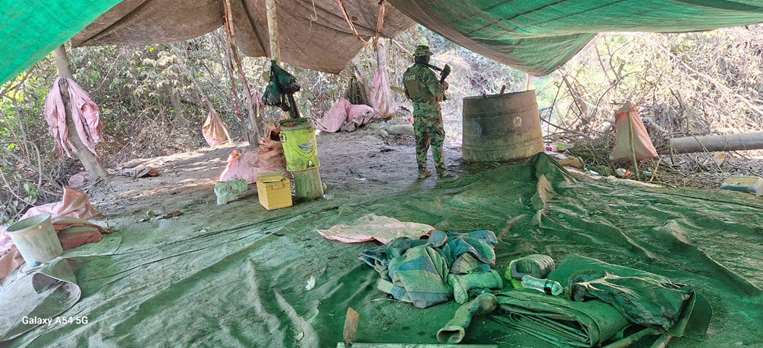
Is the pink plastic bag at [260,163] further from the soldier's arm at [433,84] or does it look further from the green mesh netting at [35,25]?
the green mesh netting at [35,25]

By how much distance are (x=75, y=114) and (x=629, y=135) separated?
6.84 m

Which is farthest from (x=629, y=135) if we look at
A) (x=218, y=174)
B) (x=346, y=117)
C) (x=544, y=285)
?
(x=346, y=117)

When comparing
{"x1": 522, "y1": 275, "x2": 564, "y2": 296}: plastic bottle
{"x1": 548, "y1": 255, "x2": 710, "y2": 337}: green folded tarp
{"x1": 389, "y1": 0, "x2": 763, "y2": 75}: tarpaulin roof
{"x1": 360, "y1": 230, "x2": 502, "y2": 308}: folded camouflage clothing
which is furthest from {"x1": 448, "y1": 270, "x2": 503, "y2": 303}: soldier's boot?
{"x1": 389, "y1": 0, "x2": 763, "y2": 75}: tarpaulin roof

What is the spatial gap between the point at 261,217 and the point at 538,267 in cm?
262

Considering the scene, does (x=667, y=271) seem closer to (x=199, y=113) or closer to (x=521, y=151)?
(x=521, y=151)

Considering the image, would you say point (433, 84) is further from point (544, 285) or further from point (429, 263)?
point (544, 285)

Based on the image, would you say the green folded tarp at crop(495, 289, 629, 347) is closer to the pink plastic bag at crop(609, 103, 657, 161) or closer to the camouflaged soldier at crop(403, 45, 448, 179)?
the camouflaged soldier at crop(403, 45, 448, 179)

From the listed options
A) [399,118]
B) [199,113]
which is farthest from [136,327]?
[199,113]

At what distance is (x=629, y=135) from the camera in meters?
4.73

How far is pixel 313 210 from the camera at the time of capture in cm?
399

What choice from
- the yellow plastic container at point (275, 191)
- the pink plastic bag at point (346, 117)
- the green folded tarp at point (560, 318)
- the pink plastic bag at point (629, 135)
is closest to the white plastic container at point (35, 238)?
the yellow plastic container at point (275, 191)

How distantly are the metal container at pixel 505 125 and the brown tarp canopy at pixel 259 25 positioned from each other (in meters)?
1.68

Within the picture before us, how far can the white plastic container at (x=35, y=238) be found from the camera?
3.16m

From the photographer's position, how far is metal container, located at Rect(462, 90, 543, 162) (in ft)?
17.0
